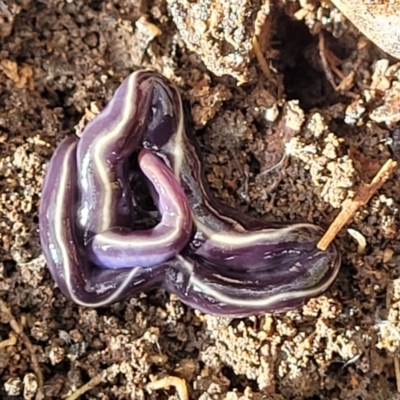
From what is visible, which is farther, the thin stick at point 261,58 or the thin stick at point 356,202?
the thin stick at point 261,58

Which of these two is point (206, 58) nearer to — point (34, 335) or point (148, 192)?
point (148, 192)

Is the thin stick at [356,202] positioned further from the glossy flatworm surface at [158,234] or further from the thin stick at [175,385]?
the thin stick at [175,385]

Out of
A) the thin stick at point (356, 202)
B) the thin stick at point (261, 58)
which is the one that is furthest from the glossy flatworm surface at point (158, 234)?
the thin stick at point (261, 58)

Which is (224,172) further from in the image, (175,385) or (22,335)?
(22,335)

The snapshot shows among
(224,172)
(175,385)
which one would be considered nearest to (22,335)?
(175,385)

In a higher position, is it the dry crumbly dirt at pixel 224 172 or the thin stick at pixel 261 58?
the thin stick at pixel 261 58

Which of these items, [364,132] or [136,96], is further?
[364,132]

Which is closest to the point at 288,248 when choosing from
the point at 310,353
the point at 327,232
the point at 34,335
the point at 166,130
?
the point at 327,232
